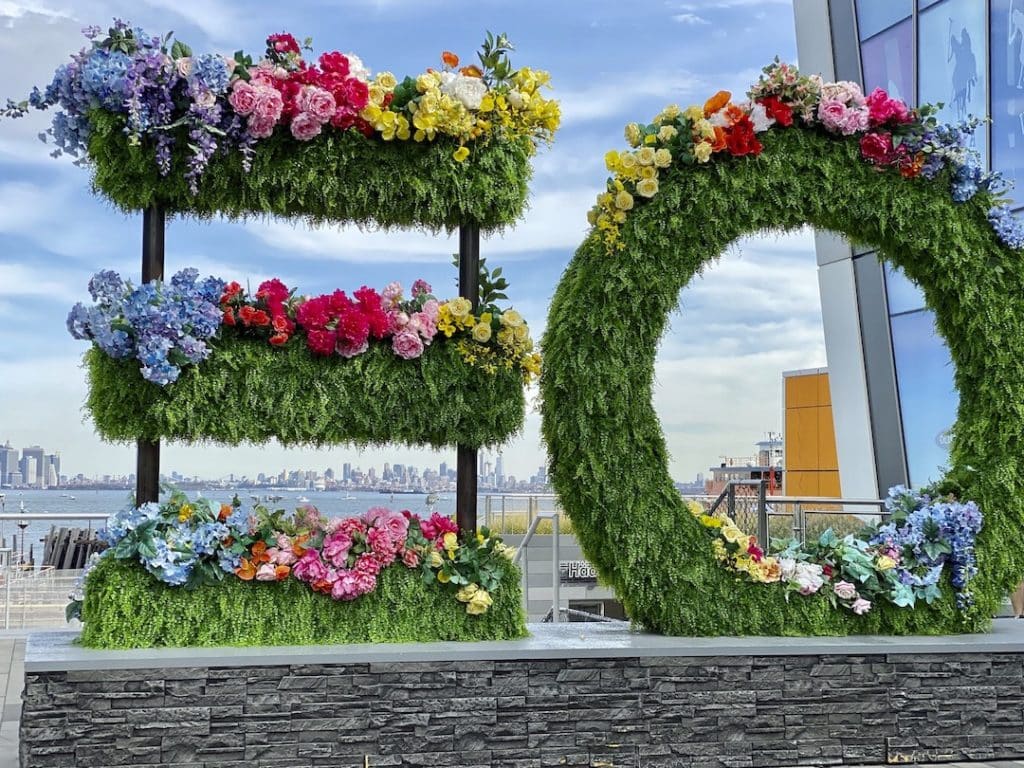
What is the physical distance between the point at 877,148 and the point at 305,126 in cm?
250

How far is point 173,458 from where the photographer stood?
421cm

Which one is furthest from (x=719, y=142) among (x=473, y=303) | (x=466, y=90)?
(x=473, y=303)

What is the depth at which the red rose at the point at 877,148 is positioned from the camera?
Answer: 4.79 meters

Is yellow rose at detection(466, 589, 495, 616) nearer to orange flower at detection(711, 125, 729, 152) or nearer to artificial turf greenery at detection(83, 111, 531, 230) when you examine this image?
artificial turf greenery at detection(83, 111, 531, 230)

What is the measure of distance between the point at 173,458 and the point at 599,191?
2054 millimetres

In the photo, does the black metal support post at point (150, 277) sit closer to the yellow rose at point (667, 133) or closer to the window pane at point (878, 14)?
the yellow rose at point (667, 133)

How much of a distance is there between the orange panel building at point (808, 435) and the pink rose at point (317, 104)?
→ 36.3ft

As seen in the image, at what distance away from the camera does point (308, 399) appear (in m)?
4.17

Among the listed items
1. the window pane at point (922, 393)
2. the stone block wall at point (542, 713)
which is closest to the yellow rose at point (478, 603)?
the stone block wall at point (542, 713)

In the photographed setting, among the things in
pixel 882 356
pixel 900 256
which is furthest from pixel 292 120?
pixel 882 356

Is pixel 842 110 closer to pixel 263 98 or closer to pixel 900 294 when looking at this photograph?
pixel 263 98

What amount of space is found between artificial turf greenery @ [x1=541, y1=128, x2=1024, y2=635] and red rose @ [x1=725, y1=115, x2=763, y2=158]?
0.05m

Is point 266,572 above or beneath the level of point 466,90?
beneath

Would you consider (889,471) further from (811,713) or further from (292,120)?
(292,120)
